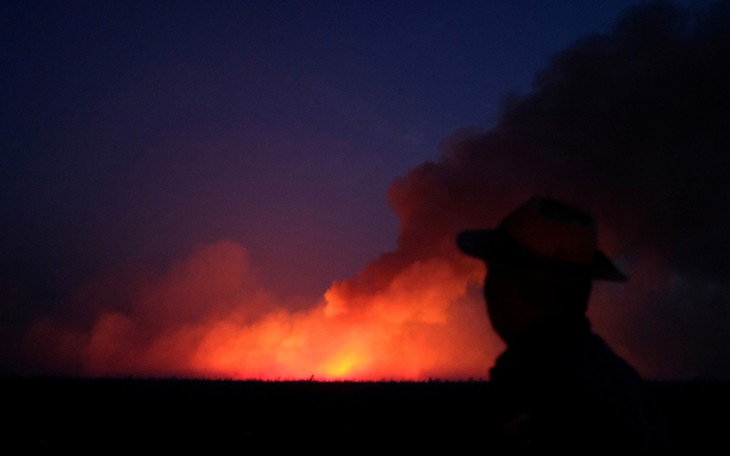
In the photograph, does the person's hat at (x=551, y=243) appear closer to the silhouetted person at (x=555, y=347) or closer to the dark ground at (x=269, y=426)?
the silhouetted person at (x=555, y=347)

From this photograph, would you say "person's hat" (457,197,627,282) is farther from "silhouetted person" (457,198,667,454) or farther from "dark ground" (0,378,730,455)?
"dark ground" (0,378,730,455)

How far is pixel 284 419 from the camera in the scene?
A: 15.4m

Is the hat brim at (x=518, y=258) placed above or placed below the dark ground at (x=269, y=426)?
below

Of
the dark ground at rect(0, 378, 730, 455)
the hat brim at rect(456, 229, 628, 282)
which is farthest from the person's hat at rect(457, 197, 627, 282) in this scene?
the dark ground at rect(0, 378, 730, 455)

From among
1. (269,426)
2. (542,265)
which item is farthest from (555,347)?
(269,426)

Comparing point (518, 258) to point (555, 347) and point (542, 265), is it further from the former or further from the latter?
point (555, 347)

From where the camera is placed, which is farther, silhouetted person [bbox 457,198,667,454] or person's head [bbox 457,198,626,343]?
person's head [bbox 457,198,626,343]

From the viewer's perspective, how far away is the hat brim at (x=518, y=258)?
117 inches

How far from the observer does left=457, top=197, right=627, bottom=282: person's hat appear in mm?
2971

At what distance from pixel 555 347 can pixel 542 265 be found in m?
0.35

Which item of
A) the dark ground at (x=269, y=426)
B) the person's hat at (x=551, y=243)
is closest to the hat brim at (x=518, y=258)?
the person's hat at (x=551, y=243)

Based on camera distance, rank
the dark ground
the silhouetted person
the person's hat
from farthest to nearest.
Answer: the dark ground, the person's hat, the silhouetted person

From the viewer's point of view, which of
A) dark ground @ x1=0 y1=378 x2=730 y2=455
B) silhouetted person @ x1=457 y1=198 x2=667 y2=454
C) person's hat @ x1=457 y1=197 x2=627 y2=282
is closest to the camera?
silhouetted person @ x1=457 y1=198 x2=667 y2=454

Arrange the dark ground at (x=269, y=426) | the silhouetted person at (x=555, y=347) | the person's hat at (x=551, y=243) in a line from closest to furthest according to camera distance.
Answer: the silhouetted person at (x=555, y=347) < the person's hat at (x=551, y=243) < the dark ground at (x=269, y=426)
